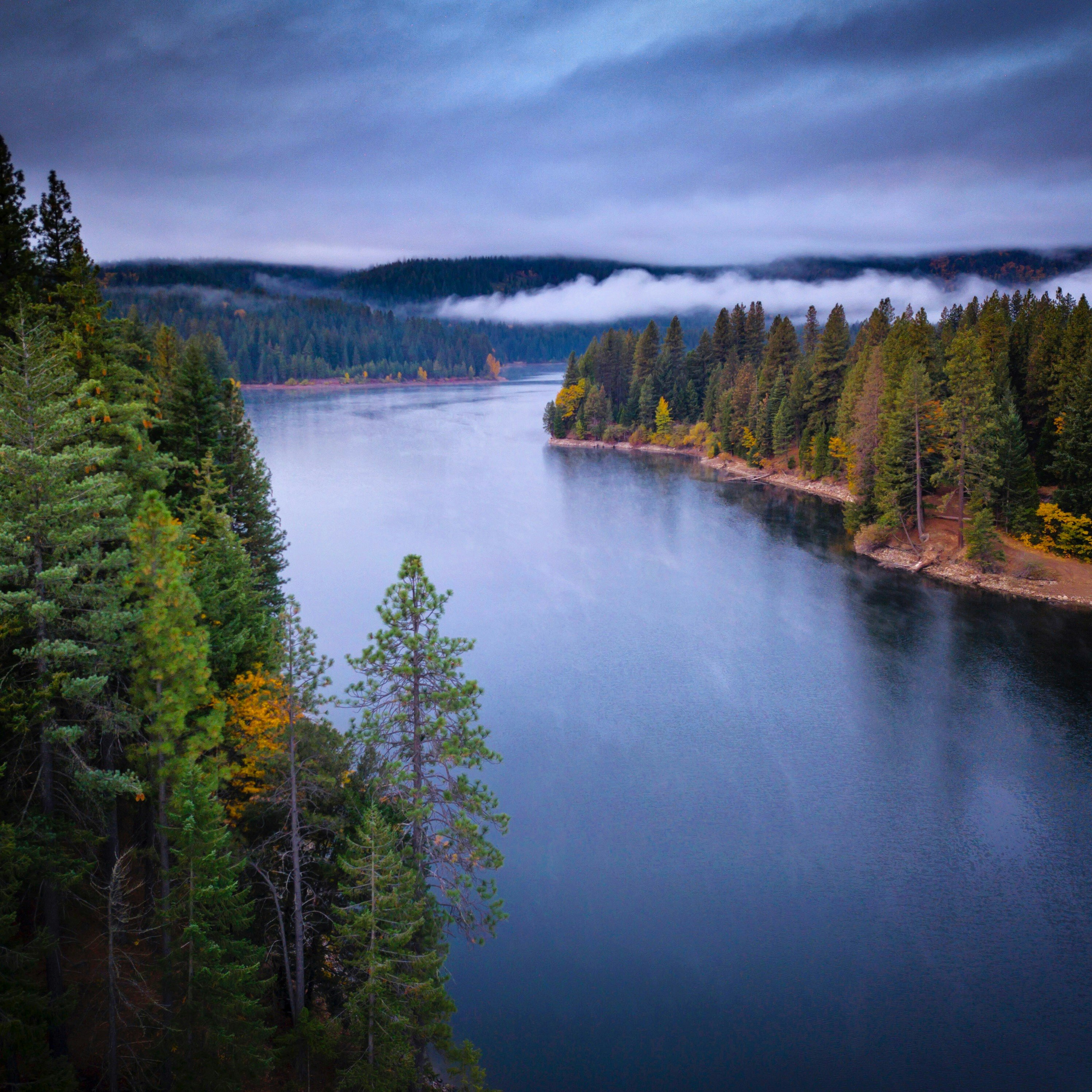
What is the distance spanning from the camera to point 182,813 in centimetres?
1391

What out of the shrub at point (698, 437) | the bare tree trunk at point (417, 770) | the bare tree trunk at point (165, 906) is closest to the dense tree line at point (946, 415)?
the shrub at point (698, 437)

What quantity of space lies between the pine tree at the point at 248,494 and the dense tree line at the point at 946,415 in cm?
4297

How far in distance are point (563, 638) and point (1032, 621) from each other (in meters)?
27.1

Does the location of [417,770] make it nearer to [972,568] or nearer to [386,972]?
[386,972]

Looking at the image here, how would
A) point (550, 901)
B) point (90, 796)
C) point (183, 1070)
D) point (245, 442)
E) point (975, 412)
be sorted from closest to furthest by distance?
point (183, 1070)
point (90, 796)
point (550, 901)
point (245, 442)
point (975, 412)

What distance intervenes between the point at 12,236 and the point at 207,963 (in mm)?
20640

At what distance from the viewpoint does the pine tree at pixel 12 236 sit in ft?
70.6

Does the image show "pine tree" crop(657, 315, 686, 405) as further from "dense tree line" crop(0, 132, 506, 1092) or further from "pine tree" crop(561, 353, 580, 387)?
"dense tree line" crop(0, 132, 506, 1092)

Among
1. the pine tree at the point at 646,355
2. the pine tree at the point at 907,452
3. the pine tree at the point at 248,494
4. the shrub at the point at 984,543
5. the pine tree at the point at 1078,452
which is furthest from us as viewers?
the pine tree at the point at 646,355

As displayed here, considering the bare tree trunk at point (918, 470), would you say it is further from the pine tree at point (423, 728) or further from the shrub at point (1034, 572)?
the pine tree at point (423, 728)

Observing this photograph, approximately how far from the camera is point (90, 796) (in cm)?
1471

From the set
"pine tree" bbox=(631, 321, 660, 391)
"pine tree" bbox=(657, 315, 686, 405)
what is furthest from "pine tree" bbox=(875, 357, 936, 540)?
"pine tree" bbox=(631, 321, 660, 391)

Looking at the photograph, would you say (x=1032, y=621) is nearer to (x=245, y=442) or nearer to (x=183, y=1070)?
(x=245, y=442)

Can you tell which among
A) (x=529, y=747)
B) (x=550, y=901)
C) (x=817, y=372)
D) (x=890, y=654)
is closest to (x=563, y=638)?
(x=529, y=747)
